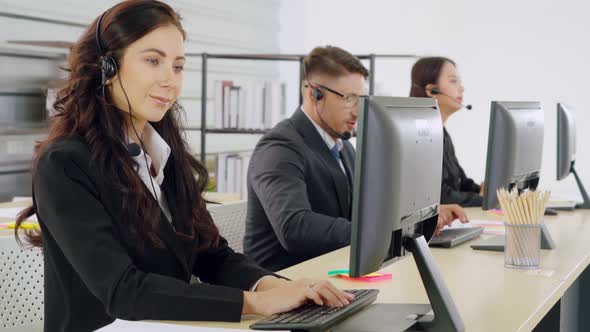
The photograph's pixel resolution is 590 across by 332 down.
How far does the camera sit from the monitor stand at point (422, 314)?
1.47 m

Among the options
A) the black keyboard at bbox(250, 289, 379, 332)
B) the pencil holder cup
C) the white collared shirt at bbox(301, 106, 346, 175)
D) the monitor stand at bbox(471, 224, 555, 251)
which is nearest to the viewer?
the black keyboard at bbox(250, 289, 379, 332)

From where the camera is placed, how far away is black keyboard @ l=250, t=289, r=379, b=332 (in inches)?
54.4

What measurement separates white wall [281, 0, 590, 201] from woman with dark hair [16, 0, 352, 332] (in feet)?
12.6

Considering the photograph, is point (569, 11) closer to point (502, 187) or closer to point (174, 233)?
point (502, 187)

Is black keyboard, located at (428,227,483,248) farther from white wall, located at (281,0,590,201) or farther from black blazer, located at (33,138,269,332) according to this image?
white wall, located at (281,0,590,201)

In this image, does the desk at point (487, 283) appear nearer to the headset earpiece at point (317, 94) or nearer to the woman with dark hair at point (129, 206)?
the woman with dark hair at point (129, 206)

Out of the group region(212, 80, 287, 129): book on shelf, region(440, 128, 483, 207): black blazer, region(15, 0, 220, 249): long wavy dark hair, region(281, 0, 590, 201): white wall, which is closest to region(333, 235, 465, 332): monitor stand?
region(15, 0, 220, 249): long wavy dark hair

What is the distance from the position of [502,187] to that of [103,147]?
126cm

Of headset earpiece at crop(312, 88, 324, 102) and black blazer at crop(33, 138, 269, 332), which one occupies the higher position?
headset earpiece at crop(312, 88, 324, 102)

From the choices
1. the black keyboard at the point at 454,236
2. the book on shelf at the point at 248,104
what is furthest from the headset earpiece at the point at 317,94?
the book on shelf at the point at 248,104

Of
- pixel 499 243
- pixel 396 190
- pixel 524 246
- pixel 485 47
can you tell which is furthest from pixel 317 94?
pixel 485 47

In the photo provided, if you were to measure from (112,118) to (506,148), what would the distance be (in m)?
1.24

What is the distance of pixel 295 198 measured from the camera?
2510 mm

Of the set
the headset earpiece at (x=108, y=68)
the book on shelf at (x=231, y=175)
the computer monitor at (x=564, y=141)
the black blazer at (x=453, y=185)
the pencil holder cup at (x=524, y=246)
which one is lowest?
the book on shelf at (x=231, y=175)
